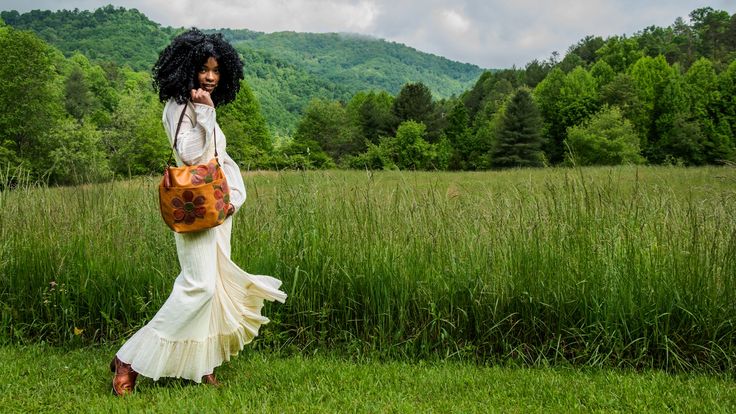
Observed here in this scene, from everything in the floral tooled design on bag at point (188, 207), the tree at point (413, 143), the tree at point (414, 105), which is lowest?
the tree at point (413, 143)

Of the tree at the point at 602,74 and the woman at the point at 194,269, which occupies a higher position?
the tree at the point at 602,74

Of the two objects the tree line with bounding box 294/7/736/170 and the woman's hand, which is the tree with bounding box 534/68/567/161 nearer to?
the tree line with bounding box 294/7/736/170

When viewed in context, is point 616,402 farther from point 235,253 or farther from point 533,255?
point 235,253

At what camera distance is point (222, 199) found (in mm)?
3402

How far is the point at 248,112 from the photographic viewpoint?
66.9 meters

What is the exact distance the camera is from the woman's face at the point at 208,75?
3609 millimetres

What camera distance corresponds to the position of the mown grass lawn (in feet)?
11.2

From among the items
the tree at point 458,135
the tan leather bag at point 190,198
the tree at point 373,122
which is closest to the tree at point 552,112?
the tree at point 458,135

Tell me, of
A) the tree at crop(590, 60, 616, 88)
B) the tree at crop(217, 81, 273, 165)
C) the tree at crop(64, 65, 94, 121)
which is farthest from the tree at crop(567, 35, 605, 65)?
the tree at crop(64, 65, 94, 121)

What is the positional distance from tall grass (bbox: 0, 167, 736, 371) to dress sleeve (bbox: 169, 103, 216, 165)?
1403 millimetres

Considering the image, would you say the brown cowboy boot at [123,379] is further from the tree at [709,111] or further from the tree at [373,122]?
the tree at [373,122]

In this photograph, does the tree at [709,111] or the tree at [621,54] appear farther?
the tree at [621,54]

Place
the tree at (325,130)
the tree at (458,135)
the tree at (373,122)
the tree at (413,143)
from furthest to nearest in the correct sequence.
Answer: the tree at (325,130)
the tree at (373,122)
the tree at (458,135)
the tree at (413,143)

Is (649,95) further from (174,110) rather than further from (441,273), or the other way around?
(174,110)
